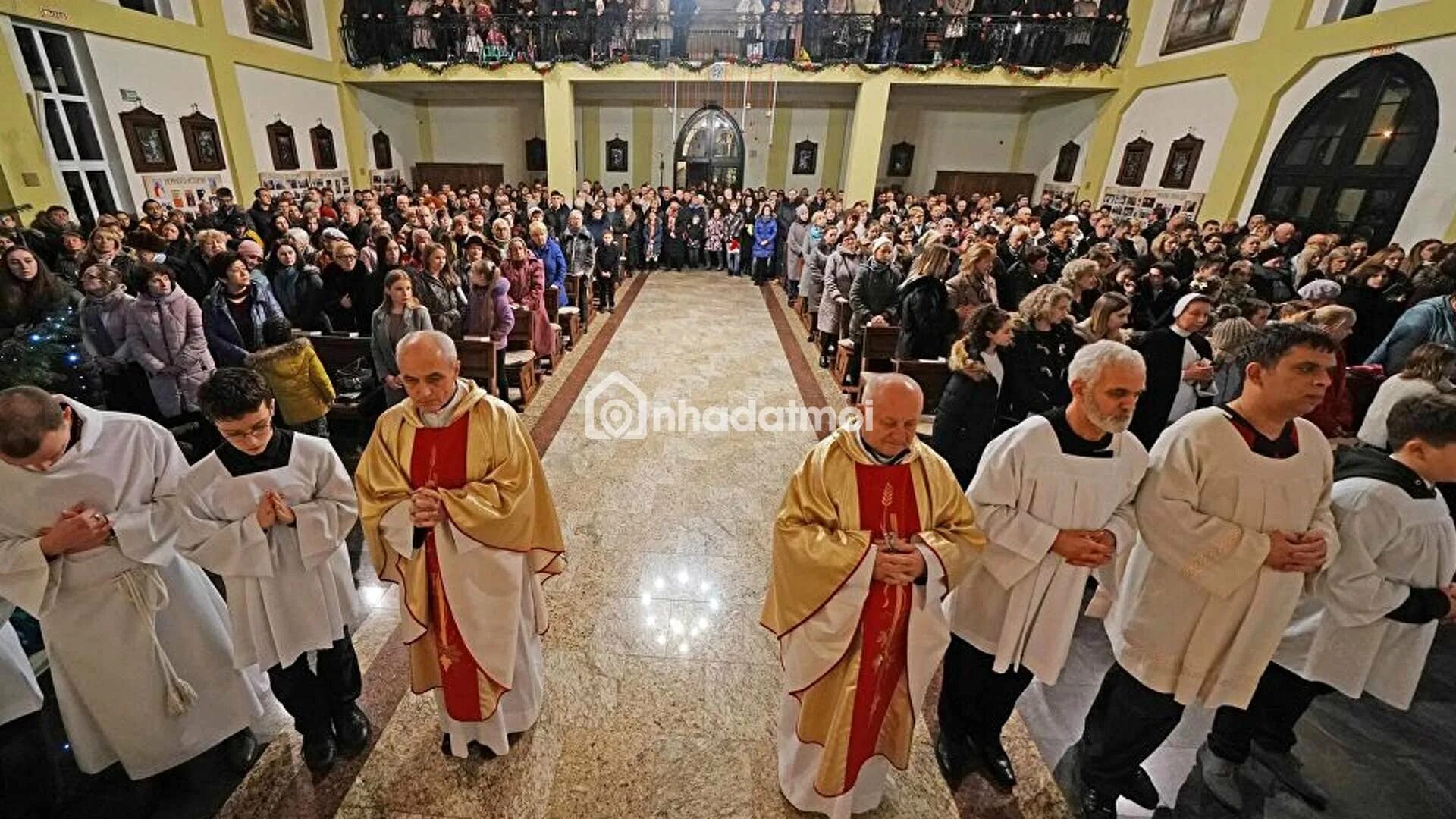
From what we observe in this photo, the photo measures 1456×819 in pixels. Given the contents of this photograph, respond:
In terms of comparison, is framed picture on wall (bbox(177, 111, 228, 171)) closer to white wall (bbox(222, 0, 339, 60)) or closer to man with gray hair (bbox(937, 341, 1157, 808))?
white wall (bbox(222, 0, 339, 60))

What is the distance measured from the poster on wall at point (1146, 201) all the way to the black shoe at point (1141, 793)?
12.9 meters

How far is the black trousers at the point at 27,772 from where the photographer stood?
241cm

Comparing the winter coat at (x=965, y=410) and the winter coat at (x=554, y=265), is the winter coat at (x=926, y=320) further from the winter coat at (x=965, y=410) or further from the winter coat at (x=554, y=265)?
the winter coat at (x=554, y=265)

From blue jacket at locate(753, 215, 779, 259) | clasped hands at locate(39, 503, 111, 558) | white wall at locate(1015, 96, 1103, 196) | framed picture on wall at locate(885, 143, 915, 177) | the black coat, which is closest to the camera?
clasped hands at locate(39, 503, 111, 558)

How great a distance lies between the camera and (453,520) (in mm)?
2264

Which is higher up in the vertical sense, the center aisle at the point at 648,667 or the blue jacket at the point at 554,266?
the blue jacket at the point at 554,266

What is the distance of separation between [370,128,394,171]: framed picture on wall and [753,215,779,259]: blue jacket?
1161 centimetres

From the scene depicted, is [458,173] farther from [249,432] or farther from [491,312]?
[249,432]

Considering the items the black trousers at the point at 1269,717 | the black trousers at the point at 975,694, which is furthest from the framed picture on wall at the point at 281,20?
the black trousers at the point at 1269,717

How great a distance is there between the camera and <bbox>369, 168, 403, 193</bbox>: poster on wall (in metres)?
16.9

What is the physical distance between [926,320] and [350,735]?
4.74m

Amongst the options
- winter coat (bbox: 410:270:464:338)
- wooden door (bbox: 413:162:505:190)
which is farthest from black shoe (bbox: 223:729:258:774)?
wooden door (bbox: 413:162:505:190)

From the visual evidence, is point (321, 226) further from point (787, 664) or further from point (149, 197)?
point (787, 664)

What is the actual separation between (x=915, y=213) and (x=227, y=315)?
10.0 meters
